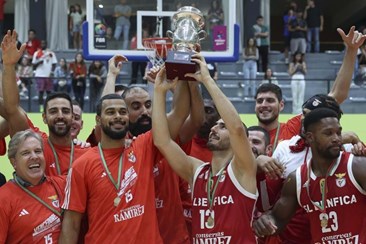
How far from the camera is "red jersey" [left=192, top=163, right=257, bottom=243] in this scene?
4.83 m

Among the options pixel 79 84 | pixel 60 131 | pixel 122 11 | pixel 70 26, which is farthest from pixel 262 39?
pixel 60 131

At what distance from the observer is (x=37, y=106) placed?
11406mm

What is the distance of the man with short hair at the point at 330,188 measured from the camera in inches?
193

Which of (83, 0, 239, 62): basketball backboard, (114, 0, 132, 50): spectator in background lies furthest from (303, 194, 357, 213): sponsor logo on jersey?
(114, 0, 132, 50): spectator in background

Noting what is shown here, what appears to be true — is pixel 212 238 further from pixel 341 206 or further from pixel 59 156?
pixel 59 156

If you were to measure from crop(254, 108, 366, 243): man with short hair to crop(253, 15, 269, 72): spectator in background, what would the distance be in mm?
10378

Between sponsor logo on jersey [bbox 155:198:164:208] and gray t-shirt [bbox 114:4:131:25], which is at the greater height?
gray t-shirt [bbox 114:4:131:25]

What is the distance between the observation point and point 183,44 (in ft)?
16.8

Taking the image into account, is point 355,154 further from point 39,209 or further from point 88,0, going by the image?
point 88,0

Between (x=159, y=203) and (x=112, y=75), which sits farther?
(x=112, y=75)

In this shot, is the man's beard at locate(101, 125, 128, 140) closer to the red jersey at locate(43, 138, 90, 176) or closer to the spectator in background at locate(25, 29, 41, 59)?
the red jersey at locate(43, 138, 90, 176)

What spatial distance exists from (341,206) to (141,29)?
4.23m

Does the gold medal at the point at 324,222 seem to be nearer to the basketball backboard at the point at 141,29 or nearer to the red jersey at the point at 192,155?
the red jersey at the point at 192,155

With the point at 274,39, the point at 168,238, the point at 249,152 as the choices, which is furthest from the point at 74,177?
the point at 274,39
